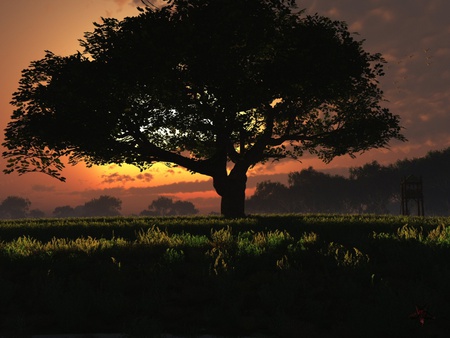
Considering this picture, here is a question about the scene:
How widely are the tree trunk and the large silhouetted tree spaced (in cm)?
6

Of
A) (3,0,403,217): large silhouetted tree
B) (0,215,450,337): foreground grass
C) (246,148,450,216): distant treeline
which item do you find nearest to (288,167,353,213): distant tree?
(246,148,450,216): distant treeline

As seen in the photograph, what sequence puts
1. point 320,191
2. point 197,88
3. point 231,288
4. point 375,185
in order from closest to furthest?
point 231,288, point 197,88, point 375,185, point 320,191

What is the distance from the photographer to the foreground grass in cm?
865

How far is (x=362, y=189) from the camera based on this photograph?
350 ft

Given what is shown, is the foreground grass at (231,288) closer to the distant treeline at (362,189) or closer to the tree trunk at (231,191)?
the tree trunk at (231,191)

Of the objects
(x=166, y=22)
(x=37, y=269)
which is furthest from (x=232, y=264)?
(x=166, y=22)

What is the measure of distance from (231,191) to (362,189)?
2998 inches

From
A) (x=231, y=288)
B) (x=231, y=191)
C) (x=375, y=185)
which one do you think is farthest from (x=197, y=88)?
(x=375, y=185)

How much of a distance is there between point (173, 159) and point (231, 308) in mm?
25138

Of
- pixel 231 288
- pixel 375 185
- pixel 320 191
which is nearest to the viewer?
pixel 231 288

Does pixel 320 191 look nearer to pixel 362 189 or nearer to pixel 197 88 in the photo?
pixel 362 189

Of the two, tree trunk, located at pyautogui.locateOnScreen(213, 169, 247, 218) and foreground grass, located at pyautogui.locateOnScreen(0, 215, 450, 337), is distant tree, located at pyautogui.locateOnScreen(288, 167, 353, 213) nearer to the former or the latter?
tree trunk, located at pyautogui.locateOnScreen(213, 169, 247, 218)

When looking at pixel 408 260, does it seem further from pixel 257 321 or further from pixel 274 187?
pixel 274 187

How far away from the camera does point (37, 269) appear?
37.9 ft
